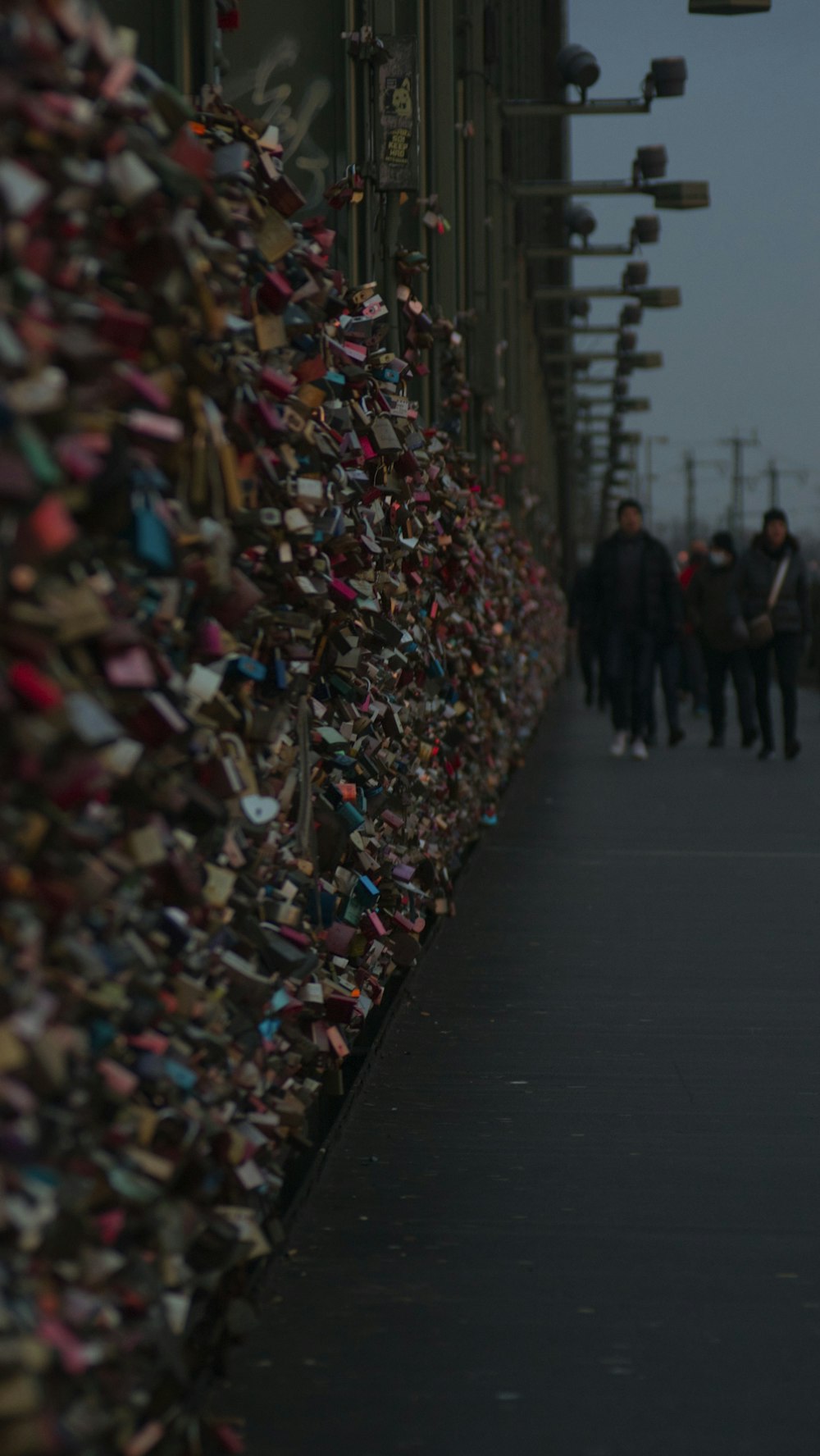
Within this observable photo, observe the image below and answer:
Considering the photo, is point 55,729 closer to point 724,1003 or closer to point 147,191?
point 147,191

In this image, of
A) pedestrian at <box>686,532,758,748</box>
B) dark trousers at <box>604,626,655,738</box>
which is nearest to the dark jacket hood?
pedestrian at <box>686,532,758,748</box>

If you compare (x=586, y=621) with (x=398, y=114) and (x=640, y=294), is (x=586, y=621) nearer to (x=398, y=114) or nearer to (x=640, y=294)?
(x=640, y=294)

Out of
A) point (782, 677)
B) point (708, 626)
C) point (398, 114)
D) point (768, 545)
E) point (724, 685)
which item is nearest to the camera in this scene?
point (398, 114)

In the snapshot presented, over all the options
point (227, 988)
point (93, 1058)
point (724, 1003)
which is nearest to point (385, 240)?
point (724, 1003)

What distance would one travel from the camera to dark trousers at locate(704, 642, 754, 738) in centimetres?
2011

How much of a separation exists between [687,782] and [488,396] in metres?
3.45

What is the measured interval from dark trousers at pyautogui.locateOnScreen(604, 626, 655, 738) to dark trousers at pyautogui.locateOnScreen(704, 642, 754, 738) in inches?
50.4

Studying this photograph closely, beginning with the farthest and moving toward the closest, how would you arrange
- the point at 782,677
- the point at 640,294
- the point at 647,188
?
the point at 640,294, the point at 647,188, the point at 782,677

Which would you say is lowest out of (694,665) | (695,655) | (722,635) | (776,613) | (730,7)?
(694,665)

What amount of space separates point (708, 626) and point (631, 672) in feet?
7.26

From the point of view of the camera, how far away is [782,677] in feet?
61.3

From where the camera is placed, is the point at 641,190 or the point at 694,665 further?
the point at 694,665

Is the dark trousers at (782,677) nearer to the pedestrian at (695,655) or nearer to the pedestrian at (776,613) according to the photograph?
the pedestrian at (776,613)

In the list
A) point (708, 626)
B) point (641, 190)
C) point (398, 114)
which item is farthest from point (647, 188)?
point (398, 114)
